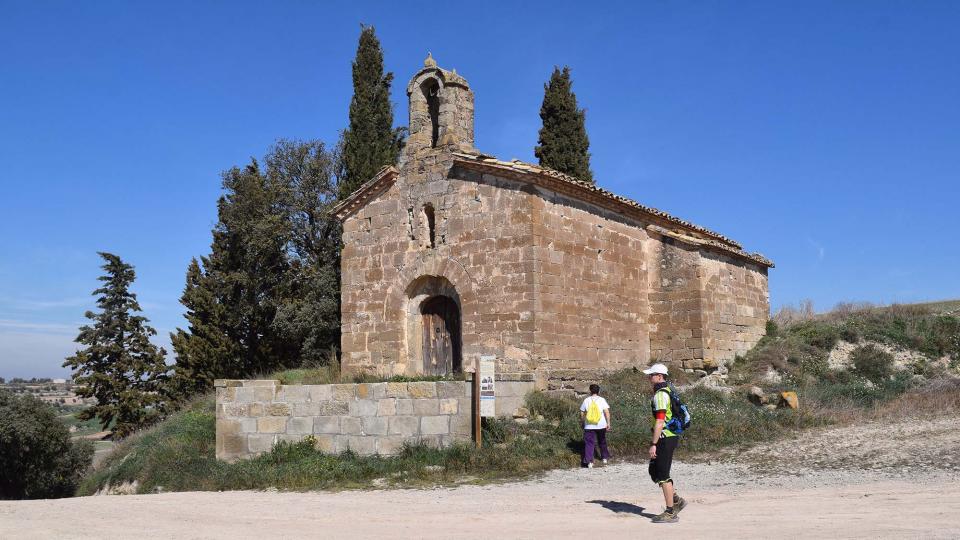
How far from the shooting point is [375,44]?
26859mm

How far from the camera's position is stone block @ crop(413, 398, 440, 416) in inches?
483

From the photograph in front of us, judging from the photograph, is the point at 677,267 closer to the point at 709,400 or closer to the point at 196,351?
the point at 709,400

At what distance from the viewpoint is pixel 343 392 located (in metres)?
12.8

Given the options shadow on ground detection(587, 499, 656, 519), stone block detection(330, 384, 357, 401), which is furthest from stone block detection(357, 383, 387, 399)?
shadow on ground detection(587, 499, 656, 519)

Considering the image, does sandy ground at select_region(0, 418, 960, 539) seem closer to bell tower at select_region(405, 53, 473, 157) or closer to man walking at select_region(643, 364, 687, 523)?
man walking at select_region(643, 364, 687, 523)

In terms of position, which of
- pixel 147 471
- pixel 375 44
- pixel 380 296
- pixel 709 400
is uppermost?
pixel 375 44

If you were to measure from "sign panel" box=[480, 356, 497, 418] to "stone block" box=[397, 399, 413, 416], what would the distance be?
1216 millimetres

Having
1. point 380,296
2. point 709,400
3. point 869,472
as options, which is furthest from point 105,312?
point 869,472

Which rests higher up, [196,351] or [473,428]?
[196,351]

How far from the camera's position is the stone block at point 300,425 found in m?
13.0

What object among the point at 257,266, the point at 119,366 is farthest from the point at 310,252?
the point at 119,366

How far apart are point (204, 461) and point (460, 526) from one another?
728 centimetres

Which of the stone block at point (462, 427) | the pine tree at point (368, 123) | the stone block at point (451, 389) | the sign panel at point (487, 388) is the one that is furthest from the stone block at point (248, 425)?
the pine tree at point (368, 123)

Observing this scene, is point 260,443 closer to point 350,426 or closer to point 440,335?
point 350,426
